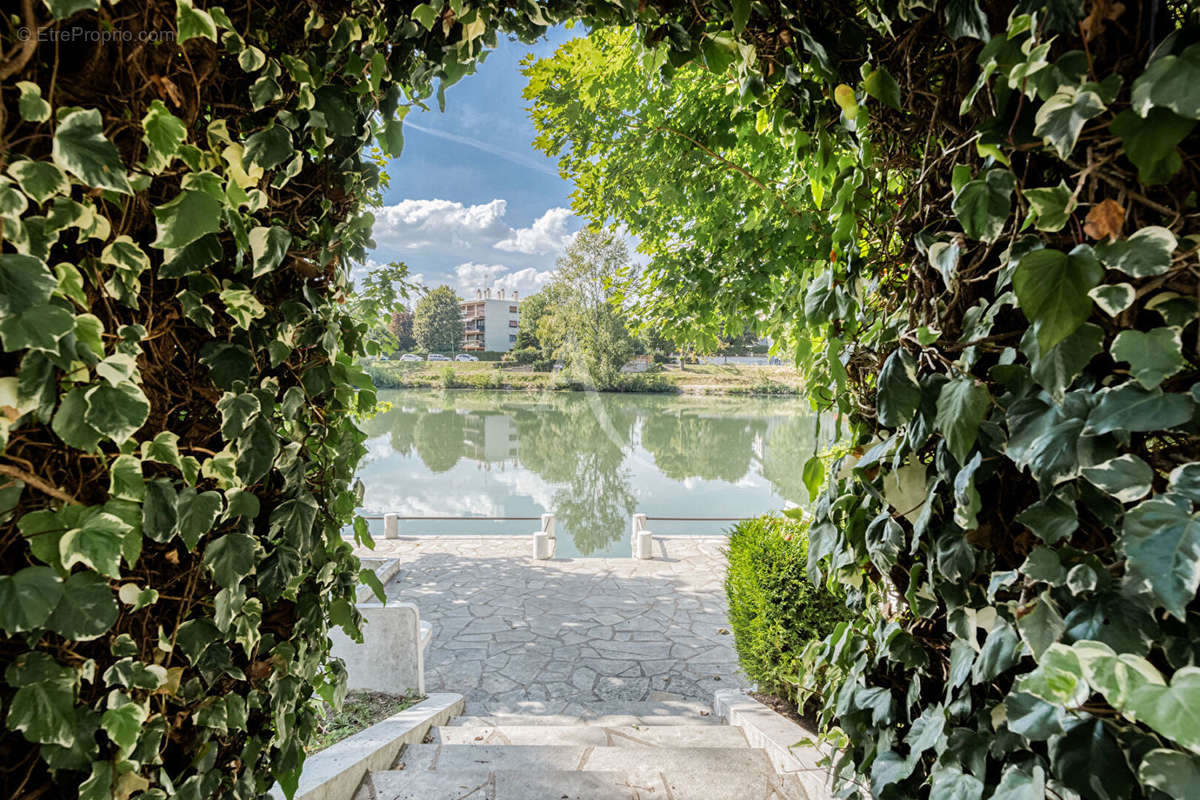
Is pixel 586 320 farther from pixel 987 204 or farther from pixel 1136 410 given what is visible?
pixel 1136 410

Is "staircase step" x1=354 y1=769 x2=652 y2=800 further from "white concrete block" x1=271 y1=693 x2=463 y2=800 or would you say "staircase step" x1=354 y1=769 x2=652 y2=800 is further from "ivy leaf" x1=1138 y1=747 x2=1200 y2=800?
"ivy leaf" x1=1138 y1=747 x2=1200 y2=800

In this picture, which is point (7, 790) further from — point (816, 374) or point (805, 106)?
point (805, 106)

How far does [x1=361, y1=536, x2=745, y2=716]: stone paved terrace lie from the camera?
3625 mm

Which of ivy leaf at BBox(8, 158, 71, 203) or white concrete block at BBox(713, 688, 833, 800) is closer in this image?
ivy leaf at BBox(8, 158, 71, 203)

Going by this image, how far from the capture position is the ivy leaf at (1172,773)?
573 millimetres

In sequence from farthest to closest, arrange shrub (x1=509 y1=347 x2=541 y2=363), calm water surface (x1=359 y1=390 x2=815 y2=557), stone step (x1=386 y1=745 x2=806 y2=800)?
shrub (x1=509 y1=347 x2=541 y2=363) < calm water surface (x1=359 y1=390 x2=815 y2=557) < stone step (x1=386 y1=745 x2=806 y2=800)

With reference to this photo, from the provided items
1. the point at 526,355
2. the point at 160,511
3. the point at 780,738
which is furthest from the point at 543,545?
the point at 526,355

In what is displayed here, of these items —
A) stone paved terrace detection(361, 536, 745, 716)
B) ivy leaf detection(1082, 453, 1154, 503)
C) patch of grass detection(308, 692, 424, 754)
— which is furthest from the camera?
stone paved terrace detection(361, 536, 745, 716)

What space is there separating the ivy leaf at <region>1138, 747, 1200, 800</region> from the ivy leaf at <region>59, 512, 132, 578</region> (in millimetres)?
1310

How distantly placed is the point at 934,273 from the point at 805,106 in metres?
0.49

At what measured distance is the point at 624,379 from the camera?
67.6 feet

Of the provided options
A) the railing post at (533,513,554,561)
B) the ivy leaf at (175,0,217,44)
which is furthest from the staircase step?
the railing post at (533,513,554,561)

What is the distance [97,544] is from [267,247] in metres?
0.55

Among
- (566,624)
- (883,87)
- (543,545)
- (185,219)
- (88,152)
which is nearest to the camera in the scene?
(88,152)
